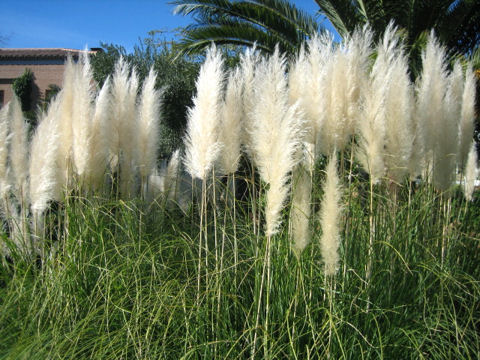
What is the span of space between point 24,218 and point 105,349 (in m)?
1.79

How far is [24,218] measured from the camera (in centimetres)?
348

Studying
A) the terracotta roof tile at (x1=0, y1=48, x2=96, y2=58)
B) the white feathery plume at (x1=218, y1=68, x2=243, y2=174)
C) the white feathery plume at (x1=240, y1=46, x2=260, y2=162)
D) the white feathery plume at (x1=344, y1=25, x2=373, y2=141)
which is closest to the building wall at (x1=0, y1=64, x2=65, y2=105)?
the terracotta roof tile at (x1=0, y1=48, x2=96, y2=58)

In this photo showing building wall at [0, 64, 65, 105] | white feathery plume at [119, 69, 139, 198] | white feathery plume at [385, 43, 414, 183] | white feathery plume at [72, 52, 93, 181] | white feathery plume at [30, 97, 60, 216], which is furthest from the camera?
building wall at [0, 64, 65, 105]

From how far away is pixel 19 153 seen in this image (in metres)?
3.61

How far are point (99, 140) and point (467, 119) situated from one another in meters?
3.35

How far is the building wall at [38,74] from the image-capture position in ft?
103

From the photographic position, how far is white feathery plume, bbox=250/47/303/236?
2.12 m

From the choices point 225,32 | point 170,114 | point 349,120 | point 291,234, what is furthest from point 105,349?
point 170,114

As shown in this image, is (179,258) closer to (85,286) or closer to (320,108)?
(85,286)

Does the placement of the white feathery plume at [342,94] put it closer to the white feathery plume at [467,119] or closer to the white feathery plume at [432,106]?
the white feathery plume at [432,106]

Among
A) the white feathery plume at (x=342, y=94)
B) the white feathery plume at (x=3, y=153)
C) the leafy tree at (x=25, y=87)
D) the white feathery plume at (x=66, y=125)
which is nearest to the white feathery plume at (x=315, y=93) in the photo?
the white feathery plume at (x=342, y=94)

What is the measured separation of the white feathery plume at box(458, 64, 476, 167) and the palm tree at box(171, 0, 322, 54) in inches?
226

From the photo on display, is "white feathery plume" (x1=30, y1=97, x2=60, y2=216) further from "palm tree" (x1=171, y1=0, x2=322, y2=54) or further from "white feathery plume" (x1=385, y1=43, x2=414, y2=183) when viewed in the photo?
"palm tree" (x1=171, y1=0, x2=322, y2=54)

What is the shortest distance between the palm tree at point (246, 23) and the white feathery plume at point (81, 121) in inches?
257
